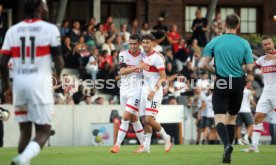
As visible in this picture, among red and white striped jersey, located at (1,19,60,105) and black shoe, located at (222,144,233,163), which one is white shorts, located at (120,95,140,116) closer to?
black shoe, located at (222,144,233,163)

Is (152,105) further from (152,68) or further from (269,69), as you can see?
(269,69)

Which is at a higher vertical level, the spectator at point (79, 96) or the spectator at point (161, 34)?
the spectator at point (161, 34)

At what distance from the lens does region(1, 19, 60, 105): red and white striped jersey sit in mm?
11428

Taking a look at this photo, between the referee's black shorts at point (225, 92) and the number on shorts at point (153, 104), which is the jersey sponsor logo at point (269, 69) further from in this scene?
the referee's black shorts at point (225, 92)

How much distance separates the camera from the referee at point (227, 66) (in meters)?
14.6

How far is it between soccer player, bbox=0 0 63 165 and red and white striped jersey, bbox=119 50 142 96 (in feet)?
22.1

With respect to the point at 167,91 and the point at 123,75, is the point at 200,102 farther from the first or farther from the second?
the point at 123,75

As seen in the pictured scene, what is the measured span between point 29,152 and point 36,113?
0.58 m

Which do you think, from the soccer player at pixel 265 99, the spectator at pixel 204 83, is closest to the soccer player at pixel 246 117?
the spectator at pixel 204 83

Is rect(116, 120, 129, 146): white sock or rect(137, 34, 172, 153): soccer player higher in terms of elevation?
rect(137, 34, 172, 153): soccer player

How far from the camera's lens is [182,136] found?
28.5 meters

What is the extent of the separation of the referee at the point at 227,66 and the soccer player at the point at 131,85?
11.7 feet

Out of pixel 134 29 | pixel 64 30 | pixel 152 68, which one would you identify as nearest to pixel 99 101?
pixel 64 30

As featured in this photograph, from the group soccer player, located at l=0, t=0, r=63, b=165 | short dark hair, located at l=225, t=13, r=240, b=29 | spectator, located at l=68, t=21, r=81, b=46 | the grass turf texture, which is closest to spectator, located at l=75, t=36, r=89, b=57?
spectator, located at l=68, t=21, r=81, b=46
